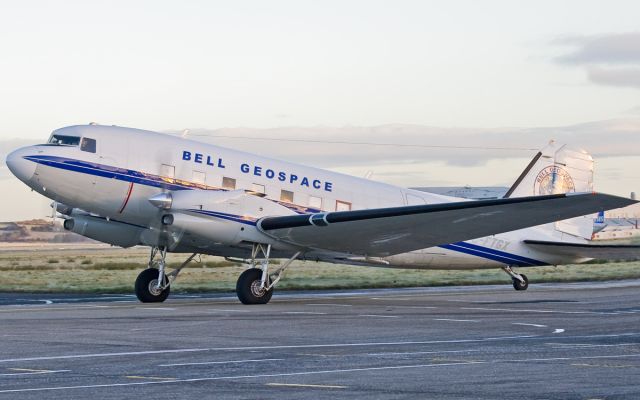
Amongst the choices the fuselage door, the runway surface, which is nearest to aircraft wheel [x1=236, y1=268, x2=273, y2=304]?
the runway surface

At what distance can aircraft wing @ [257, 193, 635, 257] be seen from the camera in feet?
83.0

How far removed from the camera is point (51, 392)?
442 inches

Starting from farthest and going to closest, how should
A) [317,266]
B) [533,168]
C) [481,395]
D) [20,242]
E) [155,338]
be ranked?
[20,242]
[317,266]
[533,168]
[155,338]
[481,395]

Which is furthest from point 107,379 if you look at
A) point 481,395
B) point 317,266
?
point 317,266

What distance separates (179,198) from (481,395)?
1710 centimetres

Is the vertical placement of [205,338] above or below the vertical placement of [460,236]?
below

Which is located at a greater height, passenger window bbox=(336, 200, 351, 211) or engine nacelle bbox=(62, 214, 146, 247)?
passenger window bbox=(336, 200, 351, 211)

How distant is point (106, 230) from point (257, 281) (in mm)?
5267

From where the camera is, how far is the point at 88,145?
2767 cm

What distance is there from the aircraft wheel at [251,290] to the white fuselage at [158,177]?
3.81ft

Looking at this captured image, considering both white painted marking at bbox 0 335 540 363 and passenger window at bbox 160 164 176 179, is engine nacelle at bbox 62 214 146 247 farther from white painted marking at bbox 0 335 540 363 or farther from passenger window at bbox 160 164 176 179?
white painted marking at bbox 0 335 540 363

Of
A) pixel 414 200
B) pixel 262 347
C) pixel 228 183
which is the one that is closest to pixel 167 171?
pixel 228 183

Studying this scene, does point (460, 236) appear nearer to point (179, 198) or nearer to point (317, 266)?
point (179, 198)

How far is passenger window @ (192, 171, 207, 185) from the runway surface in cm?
360
